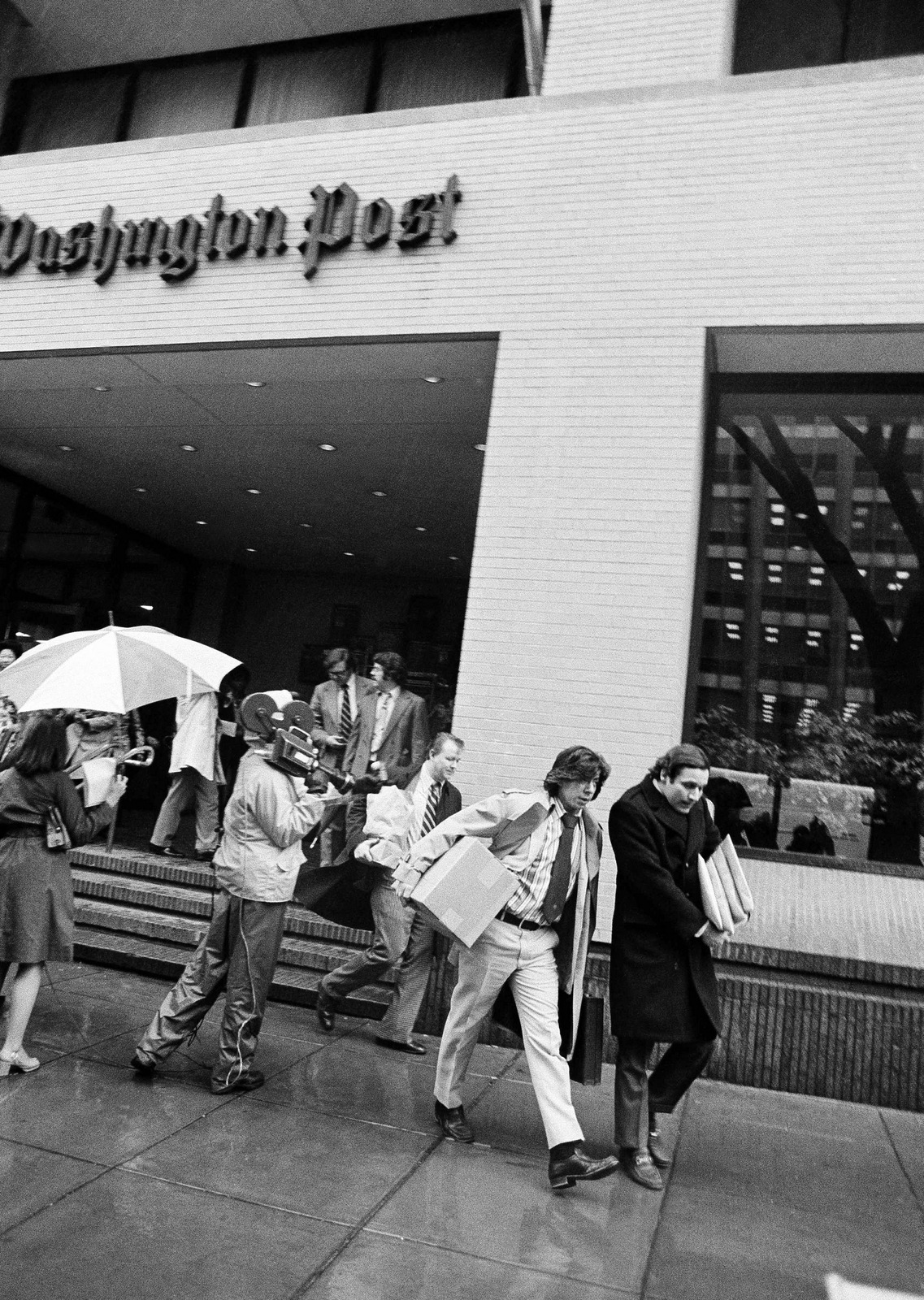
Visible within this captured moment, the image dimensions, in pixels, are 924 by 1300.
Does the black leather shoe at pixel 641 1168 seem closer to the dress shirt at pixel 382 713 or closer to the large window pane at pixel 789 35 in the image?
the dress shirt at pixel 382 713

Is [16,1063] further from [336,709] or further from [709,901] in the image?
[336,709]

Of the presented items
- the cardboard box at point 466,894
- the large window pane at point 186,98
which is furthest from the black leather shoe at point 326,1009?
the large window pane at point 186,98


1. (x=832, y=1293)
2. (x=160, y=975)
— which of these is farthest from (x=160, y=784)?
(x=832, y=1293)

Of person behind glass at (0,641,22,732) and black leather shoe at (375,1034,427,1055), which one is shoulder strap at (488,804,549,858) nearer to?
black leather shoe at (375,1034,427,1055)

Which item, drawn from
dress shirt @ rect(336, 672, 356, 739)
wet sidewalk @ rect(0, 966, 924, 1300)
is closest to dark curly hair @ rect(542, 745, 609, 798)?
wet sidewalk @ rect(0, 966, 924, 1300)

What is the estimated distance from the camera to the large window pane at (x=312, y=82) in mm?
9547

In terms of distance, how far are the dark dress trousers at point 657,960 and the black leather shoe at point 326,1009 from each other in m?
2.19

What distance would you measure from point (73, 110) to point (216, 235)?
3910mm

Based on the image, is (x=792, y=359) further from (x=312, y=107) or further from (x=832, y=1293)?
(x=832, y=1293)

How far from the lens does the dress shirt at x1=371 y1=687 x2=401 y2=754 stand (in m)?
7.98

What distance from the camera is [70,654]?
4941 millimetres

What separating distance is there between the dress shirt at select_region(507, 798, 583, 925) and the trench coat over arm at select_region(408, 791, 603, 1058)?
26mm

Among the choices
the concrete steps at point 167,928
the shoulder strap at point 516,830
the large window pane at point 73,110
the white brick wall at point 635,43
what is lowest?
the concrete steps at point 167,928

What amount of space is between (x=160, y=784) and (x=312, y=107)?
9.79 metres
